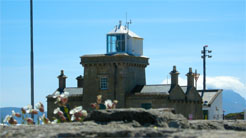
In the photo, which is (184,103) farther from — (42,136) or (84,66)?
(42,136)

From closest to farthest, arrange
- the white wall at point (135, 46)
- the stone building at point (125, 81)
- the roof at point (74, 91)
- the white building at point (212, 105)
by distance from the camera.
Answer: the stone building at point (125, 81), the white wall at point (135, 46), the roof at point (74, 91), the white building at point (212, 105)

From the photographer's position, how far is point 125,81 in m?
48.9

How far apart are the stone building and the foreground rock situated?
38020 millimetres

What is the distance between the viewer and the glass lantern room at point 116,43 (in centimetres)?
4969

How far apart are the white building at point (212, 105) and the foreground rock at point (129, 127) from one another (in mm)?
50445

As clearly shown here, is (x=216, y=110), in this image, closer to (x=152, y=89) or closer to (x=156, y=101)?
(x=152, y=89)

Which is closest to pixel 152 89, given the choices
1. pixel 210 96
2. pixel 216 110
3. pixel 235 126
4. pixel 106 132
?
pixel 216 110

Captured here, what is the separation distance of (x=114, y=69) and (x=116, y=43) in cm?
230

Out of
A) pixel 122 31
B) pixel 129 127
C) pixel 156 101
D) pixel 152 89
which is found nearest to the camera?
pixel 129 127

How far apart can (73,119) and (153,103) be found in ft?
118

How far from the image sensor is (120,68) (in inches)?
1925

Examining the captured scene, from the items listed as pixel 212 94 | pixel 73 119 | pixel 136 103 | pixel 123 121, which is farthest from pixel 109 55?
pixel 123 121

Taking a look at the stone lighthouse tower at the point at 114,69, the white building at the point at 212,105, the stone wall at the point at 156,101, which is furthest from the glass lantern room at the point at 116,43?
the white building at the point at 212,105

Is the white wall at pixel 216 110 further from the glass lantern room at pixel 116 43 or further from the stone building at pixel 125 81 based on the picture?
the glass lantern room at pixel 116 43
